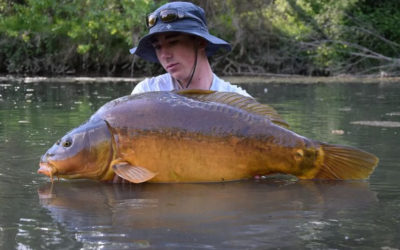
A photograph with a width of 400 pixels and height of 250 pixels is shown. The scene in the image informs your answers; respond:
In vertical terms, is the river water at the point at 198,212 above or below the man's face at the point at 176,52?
below

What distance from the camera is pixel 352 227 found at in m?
2.62

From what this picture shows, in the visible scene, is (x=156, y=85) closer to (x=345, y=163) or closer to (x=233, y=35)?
(x=345, y=163)

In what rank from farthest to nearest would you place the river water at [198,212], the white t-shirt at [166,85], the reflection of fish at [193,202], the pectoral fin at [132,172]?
the white t-shirt at [166,85], the pectoral fin at [132,172], the reflection of fish at [193,202], the river water at [198,212]

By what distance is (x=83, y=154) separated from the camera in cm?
339

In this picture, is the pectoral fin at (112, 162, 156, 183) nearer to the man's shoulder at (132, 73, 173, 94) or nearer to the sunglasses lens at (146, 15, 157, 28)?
the man's shoulder at (132, 73, 173, 94)

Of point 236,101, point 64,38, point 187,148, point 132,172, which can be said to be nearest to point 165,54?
point 236,101

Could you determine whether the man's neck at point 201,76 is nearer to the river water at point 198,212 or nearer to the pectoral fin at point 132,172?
the river water at point 198,212

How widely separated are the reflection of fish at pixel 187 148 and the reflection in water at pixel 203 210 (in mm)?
93

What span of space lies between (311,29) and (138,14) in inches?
215

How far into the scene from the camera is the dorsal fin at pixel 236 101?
3557mm

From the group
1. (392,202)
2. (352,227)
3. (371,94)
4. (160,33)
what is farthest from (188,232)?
(371,94)

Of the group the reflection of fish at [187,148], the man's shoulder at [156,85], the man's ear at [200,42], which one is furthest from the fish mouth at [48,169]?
the man's ear at [200,42]

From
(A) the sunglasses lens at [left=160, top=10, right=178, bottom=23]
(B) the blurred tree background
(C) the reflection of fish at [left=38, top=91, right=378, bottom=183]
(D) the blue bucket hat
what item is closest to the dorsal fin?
(C) the reflection of fish at [left=38, top=91, right=378, bottom=183]

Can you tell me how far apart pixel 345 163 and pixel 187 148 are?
34.7 inches
